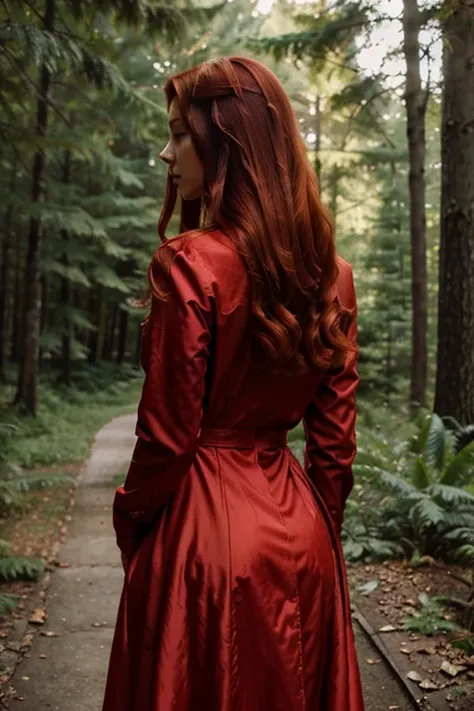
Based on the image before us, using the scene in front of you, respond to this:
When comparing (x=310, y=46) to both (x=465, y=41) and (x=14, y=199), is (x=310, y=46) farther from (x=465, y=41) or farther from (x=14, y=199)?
(x=14, y=199)

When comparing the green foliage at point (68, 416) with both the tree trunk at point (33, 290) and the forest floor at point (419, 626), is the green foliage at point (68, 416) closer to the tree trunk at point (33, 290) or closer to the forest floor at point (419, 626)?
the tree trunk at point (33, 290)

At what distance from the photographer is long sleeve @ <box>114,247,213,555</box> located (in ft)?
5.86

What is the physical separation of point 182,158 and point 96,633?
3.72 metres

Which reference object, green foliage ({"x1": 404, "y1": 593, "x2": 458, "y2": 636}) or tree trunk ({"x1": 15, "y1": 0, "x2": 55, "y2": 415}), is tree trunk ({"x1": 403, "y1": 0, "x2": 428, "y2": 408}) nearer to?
tree trunk ({"x1": 15, "y1": 0, "x2": 55, "y2": 415})

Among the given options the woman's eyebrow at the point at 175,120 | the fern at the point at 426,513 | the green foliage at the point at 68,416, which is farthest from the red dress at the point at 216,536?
the green foliage at the point at 68,416

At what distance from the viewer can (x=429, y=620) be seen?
4.51 m

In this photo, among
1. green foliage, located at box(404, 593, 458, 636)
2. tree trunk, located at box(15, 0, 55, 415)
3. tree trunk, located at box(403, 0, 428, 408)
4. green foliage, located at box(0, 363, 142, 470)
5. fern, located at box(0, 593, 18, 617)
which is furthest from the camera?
tree trunk, located at box(15, 0, 55, 415)

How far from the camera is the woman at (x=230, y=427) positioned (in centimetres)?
184

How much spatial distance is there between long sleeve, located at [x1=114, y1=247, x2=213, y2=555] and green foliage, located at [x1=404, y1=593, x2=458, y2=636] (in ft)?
10.3

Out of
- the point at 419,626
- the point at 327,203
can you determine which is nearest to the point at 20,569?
the point at 419,626

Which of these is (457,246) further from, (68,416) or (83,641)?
(68,416)

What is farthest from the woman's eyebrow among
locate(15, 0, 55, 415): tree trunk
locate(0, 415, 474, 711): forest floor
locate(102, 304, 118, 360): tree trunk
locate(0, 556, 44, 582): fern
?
locate(102, 304, 118, 360): tree trunk

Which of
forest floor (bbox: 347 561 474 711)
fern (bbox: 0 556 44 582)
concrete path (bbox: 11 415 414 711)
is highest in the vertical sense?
forest floor (bbox: 347 561 474 711)

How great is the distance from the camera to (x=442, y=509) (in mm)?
5414
